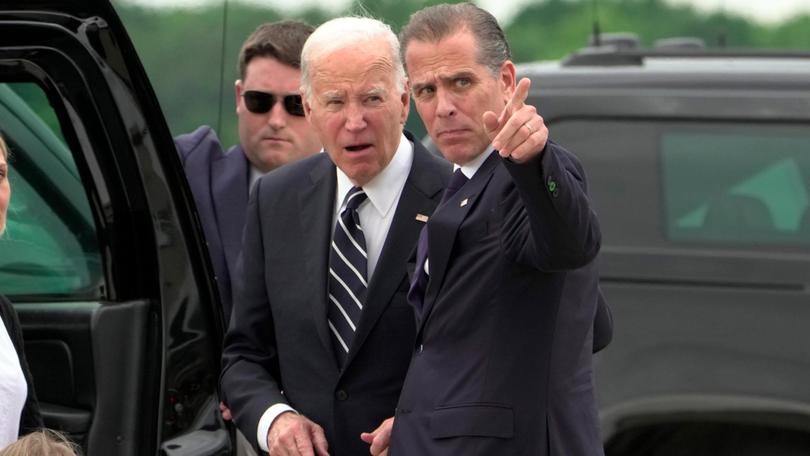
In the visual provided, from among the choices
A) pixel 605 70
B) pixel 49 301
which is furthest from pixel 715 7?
pixel 49 301

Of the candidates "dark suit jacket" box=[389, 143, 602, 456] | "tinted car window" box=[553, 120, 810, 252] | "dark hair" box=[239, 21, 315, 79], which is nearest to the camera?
"dark suit jacket" box=[389, 143, 602, 456]

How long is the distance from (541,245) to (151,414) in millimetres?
1072

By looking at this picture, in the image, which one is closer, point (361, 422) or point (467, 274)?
point (467, 274)

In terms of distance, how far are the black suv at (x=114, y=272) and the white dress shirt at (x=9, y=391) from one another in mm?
441

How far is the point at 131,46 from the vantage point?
11.6 ft

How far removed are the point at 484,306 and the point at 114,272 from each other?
3.19 ft

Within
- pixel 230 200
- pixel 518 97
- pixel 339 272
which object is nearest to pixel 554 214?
pixel 518 97

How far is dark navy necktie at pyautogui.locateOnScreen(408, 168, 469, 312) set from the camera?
10.6ft

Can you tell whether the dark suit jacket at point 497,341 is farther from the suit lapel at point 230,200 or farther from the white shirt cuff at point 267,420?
the suit lapel at point 230,200

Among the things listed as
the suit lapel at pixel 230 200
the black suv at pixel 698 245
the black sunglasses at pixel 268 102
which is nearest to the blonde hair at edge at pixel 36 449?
the suit lapel at pixel 230 200

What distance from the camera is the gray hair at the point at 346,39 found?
3.42m

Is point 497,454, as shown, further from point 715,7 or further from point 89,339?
point 715,7

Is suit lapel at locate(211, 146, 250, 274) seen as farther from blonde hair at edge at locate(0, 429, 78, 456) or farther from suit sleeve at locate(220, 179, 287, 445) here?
blonde hair at edge at locate(0, 429, 78, 456)

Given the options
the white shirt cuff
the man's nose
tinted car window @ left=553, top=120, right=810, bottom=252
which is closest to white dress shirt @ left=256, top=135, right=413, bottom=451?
the white shirt cuff
